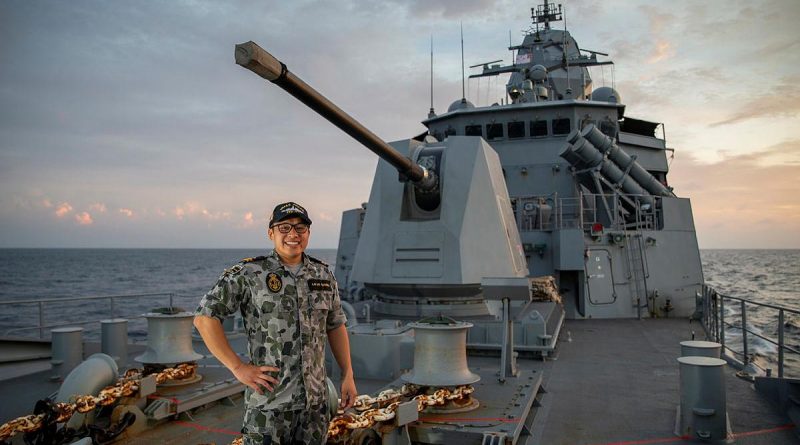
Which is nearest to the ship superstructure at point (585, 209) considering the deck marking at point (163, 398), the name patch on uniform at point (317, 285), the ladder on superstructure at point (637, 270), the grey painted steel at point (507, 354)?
the ladder on superstructure at point (637, 270)

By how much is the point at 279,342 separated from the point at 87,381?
7.13 ft

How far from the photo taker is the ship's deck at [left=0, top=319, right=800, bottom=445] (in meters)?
3.86

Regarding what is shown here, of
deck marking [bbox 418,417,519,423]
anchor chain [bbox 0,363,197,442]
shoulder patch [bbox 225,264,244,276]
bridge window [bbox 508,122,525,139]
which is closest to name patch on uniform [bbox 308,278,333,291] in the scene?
shoulder patch [bbox 225,264,244,276]

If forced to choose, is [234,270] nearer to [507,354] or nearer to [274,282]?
[274,282]

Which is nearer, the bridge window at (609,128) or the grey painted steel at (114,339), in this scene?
the grey painted steel at (114,339)

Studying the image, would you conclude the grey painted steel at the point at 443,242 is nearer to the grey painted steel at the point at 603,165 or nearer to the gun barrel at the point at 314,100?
the gun barrel at the point at 314,100

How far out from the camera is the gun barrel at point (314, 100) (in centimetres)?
290

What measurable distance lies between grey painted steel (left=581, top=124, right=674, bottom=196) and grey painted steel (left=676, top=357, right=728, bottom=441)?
847cm

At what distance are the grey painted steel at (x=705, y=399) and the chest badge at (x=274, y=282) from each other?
2.78m

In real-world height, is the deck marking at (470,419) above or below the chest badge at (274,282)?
below

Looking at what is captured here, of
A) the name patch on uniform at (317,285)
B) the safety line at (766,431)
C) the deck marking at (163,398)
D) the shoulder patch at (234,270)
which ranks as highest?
the shoulder patch at (234,270)

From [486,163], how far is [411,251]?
1.33 metres

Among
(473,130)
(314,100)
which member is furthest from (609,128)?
(314,100)

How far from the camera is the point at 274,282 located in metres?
2.21
